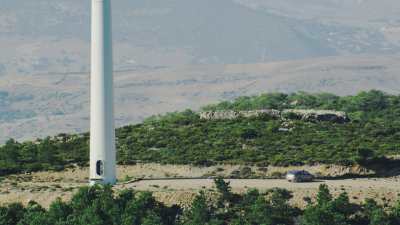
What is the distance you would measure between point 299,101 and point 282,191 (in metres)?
74.3

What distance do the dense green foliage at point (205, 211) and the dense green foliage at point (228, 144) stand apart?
14.2 m

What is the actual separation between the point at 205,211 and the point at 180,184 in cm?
924

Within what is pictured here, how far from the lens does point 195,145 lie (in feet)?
318

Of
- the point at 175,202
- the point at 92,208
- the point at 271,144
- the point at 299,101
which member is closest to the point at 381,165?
the point at 271,144

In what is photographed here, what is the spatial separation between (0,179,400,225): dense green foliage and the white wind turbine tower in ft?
7.82

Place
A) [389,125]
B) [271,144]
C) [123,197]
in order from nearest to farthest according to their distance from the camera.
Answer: [123,197] < [271,144] < [389,125]

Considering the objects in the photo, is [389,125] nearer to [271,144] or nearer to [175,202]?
[271,144]

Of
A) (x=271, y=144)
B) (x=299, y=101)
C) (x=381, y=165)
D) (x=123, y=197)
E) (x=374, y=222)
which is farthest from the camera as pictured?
(x=299, y=101)

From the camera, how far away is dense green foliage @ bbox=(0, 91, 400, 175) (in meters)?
90.3

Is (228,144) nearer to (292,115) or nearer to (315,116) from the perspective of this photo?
(292,115)

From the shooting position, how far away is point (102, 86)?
7438cm

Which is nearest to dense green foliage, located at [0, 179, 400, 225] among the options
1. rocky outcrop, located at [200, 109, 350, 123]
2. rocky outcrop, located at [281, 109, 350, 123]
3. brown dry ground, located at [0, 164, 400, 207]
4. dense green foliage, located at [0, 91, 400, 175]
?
brown dry ground, located at [0, 164, 400, 207]

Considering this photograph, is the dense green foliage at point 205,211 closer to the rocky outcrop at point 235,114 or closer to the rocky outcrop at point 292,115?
the rocky outcrop at point 292,115

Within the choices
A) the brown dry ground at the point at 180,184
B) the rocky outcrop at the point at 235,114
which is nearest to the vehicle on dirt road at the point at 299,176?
the brown dry ground at the point at 180,184
